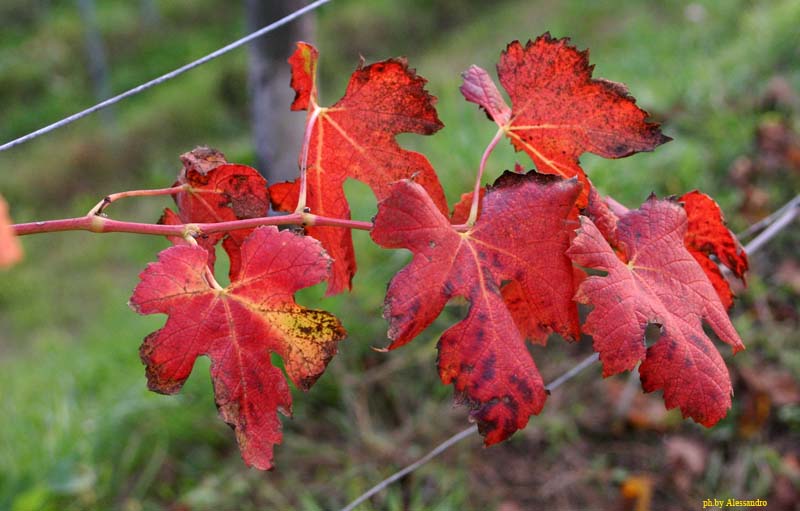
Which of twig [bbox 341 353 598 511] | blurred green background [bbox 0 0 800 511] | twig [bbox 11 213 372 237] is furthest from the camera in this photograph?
blurred green background [bbox 0 0 800 511]

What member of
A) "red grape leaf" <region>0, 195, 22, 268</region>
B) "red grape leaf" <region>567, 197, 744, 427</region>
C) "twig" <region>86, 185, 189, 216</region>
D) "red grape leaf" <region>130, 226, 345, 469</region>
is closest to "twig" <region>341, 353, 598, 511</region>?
"red grape leaf" <region>567, 197, 744, 427</region>

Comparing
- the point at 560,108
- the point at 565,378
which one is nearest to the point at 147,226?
the point at 560,108

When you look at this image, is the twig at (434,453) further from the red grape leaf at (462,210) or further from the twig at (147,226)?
the twig at (147,226)

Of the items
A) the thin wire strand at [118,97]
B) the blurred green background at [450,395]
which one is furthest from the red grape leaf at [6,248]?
the blurred green background at [450,395]

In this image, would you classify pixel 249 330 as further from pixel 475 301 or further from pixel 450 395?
pixel 450 395

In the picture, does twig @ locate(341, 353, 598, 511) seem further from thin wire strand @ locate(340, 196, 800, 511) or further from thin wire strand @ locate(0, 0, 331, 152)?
thin wire strand @ locate(0, 0, 331, 152)

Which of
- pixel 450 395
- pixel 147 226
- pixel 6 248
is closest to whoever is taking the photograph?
pixel 6 248
